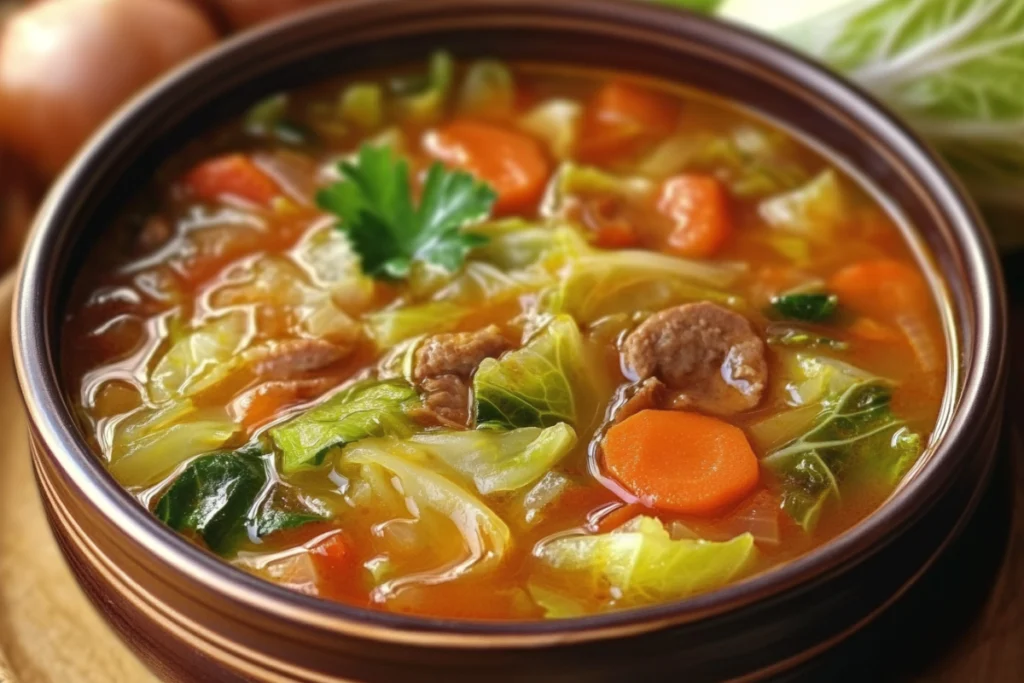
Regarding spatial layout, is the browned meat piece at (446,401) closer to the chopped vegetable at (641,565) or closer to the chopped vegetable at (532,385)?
the chopped vegetable at (532,385)

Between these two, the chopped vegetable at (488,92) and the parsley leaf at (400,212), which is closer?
the parsley leaf at (400,212)

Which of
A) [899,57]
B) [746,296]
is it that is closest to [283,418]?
[746,296]

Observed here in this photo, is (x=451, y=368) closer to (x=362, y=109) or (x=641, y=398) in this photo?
(x=641, y=398)

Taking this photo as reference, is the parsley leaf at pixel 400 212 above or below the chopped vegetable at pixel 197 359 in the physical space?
above

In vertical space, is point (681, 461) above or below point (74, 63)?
below


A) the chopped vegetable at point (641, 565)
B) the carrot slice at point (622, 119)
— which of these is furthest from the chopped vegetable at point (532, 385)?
the carrot slice at point (622, 119)

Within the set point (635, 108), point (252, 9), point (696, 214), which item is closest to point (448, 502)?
point (696, 214)
